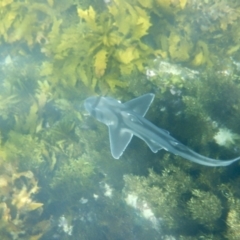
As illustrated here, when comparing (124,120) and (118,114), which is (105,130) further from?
(124,120)

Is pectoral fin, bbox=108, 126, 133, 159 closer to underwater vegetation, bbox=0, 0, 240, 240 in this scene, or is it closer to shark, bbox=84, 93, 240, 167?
shark, bbox=84, 93, 240, 167

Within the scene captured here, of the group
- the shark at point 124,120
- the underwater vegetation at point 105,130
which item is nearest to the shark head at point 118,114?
the shark at point 124,120

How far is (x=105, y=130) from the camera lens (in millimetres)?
6234

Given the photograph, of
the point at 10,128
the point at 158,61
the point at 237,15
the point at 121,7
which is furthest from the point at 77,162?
the point at 237,15

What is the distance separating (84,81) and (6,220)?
10.4ft

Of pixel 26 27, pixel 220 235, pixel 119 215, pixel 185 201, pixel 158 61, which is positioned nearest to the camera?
pixel 220 235

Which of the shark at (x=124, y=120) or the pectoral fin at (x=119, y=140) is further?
the pectoral fin at (x=119, y=140)

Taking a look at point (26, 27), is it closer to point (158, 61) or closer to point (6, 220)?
point (158, 61)

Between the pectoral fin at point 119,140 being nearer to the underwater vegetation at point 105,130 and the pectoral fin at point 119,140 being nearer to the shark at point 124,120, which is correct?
the shark at point 124,120

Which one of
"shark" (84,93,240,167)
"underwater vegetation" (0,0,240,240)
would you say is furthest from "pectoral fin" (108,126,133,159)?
"underwater vegetation" (0,0,240,240)

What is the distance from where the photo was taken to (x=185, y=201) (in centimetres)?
535

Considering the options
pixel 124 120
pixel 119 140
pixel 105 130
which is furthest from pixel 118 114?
pixel 105 130

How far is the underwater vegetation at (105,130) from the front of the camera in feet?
17.9

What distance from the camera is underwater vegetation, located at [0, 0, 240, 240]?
5.46 meters
